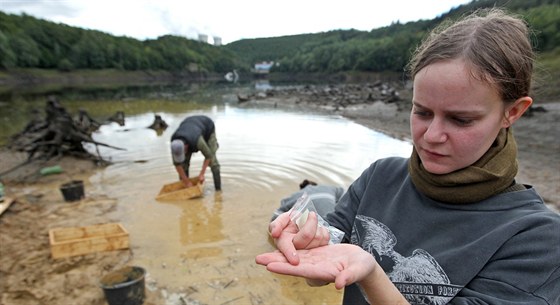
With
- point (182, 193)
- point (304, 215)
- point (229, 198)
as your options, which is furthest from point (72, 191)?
point (304, 215)

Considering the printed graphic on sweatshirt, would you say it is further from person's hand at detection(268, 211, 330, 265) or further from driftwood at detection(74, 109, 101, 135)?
driftwood at detection(74, 109, 101, 135)

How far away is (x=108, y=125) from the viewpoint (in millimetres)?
16109

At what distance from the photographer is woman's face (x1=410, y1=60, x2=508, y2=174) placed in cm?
110

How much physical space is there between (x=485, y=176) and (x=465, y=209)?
0.14 metres

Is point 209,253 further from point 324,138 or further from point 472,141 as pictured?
point 324,138

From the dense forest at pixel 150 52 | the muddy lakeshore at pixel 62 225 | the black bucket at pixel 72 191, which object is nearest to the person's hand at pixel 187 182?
the muddy lakeshore at pixel 62 225

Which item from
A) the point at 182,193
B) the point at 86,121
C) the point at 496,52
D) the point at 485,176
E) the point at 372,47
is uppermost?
the point at 372,47

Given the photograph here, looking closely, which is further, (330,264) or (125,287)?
(125,287)

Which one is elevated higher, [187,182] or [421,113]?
[421,113]

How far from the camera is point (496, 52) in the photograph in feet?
3.67

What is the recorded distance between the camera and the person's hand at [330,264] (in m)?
1.02

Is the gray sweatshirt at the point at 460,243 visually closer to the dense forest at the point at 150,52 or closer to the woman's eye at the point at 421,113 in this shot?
the woman's eye at the point at 421,113

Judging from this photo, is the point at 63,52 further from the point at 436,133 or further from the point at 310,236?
the point at 436,133

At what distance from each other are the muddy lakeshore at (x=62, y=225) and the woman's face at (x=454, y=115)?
9.83 feet
